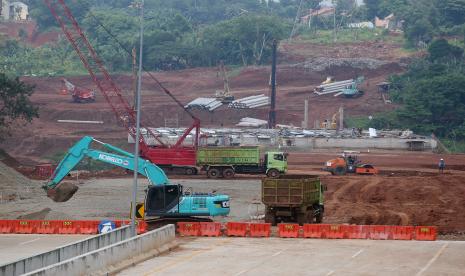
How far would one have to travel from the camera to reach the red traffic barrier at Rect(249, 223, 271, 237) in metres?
46.2

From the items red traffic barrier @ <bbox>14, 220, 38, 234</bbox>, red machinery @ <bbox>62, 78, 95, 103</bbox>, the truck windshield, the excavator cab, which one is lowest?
red traffic barrier @ <bbox>14, 220, 38, 234</bbox>

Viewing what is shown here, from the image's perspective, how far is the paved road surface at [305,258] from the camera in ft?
118

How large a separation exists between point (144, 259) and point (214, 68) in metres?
126

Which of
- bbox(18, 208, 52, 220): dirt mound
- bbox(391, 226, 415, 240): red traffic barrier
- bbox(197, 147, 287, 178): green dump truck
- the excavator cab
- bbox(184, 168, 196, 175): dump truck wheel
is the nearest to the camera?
bbox(391, 226, 415, 240): red traffic barrier

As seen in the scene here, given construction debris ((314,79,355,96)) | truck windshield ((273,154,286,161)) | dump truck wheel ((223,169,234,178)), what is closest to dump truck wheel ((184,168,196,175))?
dump truck wheel ((223,169,234,178))

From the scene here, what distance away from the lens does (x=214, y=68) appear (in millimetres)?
163375

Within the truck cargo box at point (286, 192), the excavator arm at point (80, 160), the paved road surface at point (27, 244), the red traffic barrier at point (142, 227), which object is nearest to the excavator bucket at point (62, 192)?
the excavator arm at point (80, 160)

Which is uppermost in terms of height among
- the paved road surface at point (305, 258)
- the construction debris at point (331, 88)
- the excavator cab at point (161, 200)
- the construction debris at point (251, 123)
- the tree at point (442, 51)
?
the tree at point (442, 51)

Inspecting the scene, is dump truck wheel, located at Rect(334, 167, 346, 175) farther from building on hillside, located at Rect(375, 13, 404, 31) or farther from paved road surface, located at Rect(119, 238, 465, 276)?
building on hillside, located at Rect(375, 13, 404, 31)

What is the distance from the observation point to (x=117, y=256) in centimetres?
3653

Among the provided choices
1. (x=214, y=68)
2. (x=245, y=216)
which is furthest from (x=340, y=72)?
(x=245, y=216)

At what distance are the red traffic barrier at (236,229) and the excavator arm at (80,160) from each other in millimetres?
12985

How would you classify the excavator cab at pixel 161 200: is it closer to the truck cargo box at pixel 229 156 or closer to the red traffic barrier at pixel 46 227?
the red traffic barrier at pixel 46 227

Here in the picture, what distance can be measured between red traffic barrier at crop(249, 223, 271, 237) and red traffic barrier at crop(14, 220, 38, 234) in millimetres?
9990
